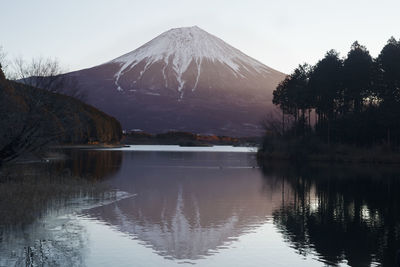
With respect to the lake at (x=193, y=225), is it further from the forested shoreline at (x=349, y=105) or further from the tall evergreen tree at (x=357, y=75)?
the tall evergreen tree at (x=357, y=75)

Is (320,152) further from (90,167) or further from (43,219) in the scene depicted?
(43,219)

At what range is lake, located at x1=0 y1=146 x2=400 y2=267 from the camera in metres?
14.8

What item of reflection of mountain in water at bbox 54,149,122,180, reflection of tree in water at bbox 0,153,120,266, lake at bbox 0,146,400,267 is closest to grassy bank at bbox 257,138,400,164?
reflection of mountain in water at bbox 54,149,122,180

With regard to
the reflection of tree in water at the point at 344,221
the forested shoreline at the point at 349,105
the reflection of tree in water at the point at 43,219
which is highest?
the forested shoreline at the point at 349,105

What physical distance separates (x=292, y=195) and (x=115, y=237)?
16544 millimetres

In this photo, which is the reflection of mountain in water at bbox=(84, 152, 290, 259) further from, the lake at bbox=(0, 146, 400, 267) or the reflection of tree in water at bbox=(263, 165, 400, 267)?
the reflection of tree in water at bbox=(263, 165, 400, 267)

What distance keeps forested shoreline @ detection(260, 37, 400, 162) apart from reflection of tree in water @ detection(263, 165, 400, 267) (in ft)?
98.4

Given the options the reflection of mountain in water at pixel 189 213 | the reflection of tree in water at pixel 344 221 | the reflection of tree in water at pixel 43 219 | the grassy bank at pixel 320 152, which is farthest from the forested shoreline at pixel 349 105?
the reflection of tree in water at pixel 43 219

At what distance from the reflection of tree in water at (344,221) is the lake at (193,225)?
0.13 ft

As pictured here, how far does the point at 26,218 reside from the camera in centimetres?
1992

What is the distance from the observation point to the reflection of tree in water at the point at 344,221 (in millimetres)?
15562

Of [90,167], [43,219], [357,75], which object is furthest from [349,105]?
[43,219]

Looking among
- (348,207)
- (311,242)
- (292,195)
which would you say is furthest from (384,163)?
(311,242)

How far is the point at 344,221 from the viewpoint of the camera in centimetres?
2147
